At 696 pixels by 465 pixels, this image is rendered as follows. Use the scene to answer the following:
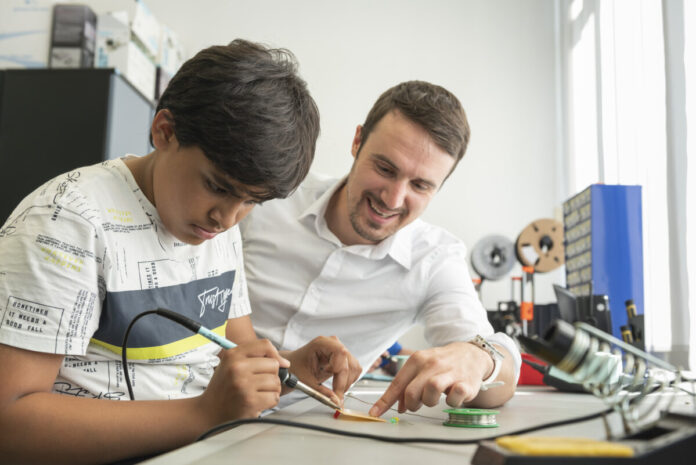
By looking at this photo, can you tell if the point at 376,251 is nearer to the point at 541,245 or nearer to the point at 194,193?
the point at 194,193

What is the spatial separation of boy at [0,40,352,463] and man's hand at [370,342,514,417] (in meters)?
0.18

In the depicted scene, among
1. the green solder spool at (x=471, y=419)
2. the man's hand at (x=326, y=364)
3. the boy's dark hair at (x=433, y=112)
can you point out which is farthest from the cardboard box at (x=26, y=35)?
the green solder spool at (x=471, y=419)

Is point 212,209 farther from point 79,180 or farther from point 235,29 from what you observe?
point 235,29

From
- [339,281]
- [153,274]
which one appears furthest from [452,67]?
[153,274]

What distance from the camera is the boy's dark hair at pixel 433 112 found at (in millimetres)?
1497

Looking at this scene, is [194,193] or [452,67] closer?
[194,193]

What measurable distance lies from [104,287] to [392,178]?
Answer: 831 millimetres

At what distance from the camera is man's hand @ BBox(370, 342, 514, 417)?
92 cm

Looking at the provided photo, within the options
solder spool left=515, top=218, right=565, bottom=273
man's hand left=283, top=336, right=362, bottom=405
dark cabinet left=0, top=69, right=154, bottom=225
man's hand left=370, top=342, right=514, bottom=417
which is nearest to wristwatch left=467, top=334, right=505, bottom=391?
man's hand left=370, top=342, right=514, bottom=417

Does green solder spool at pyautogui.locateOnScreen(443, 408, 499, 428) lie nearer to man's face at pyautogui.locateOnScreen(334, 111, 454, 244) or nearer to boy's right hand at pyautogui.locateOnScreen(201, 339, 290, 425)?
boy's right hand at pyautogui.locateOnScreen(201, 339, 290, 425)

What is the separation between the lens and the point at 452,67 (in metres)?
4.49

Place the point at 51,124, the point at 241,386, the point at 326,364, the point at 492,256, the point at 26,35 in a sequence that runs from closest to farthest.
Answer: the point at 241,386, the point at 326,364, the point at 51,124, the point at 26,35, the point at 492,256

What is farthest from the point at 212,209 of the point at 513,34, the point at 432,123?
the point at 513,34

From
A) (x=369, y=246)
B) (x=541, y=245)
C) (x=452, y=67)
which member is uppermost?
(x=452, y=67)
